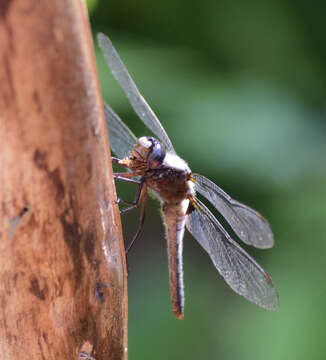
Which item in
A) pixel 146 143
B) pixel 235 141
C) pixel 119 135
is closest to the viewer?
pixel 146 143

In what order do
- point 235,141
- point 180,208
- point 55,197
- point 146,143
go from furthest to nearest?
point 235,141 < point 180,208 < point 146,143 < point 55,197

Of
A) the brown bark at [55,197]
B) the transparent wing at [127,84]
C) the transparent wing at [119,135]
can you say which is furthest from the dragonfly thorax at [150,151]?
the brown bark at [55,197]

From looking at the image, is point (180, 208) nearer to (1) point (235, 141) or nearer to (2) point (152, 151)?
(2) point (152, 151)

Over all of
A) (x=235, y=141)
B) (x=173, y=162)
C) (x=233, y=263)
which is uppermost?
(x=235, y=141)

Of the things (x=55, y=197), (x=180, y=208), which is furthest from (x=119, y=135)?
(x=55, y=197)

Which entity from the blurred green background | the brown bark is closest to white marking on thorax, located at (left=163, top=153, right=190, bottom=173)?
the brown bark

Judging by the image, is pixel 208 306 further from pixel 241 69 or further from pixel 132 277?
pixel 241 69

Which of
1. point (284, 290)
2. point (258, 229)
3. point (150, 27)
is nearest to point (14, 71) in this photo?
point (258, 229)
